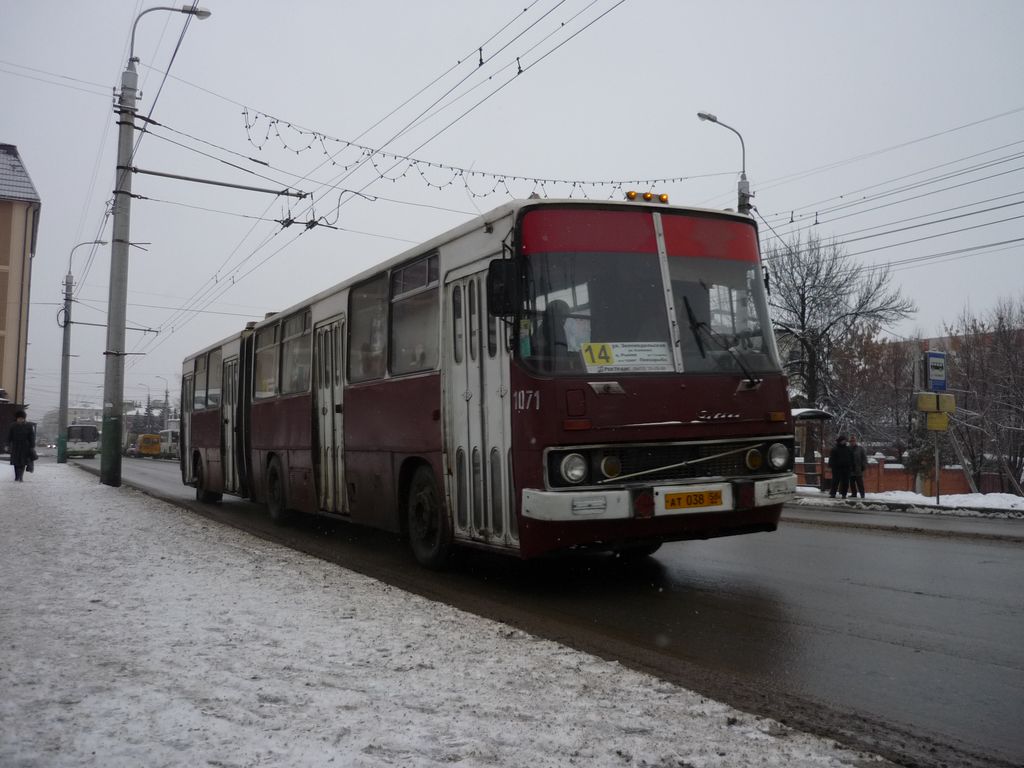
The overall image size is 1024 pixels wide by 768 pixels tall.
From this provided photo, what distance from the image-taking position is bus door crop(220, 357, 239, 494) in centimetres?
1620

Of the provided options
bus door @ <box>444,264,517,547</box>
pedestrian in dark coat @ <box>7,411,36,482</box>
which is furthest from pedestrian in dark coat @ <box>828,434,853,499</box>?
pedestrian in dark coat @ <box>7,411,36,482</box>

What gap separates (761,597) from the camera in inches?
291

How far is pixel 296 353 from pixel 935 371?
1399 cm

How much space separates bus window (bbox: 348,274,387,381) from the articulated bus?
77 centimetres

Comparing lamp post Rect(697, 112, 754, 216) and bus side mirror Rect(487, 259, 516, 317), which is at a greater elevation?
lamp post Rect(697, 112, 754, 216)

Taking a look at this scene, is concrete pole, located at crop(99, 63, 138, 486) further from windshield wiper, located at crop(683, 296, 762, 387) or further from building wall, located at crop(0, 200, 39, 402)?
building wall, located at crop(0, 200, 39, 402)

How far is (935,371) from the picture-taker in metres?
20.2

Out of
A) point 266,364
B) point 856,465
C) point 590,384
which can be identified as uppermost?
point 266,364

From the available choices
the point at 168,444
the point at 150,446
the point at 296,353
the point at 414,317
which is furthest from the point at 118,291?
the point at 168,444

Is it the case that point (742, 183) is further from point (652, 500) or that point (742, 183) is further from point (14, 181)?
point (14, 181)

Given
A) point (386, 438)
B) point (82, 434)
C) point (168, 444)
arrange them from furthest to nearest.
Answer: point (82, 434) → point (168, 444) → point (386, 438)

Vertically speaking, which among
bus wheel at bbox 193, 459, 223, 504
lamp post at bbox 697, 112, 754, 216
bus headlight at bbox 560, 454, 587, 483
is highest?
lamp post at bbox 697, 112, 754, 216

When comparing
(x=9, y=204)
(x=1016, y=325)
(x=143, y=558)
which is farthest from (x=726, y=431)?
(x=9, y=204)

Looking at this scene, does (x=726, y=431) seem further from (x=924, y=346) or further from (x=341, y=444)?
(x=924, y=346)
